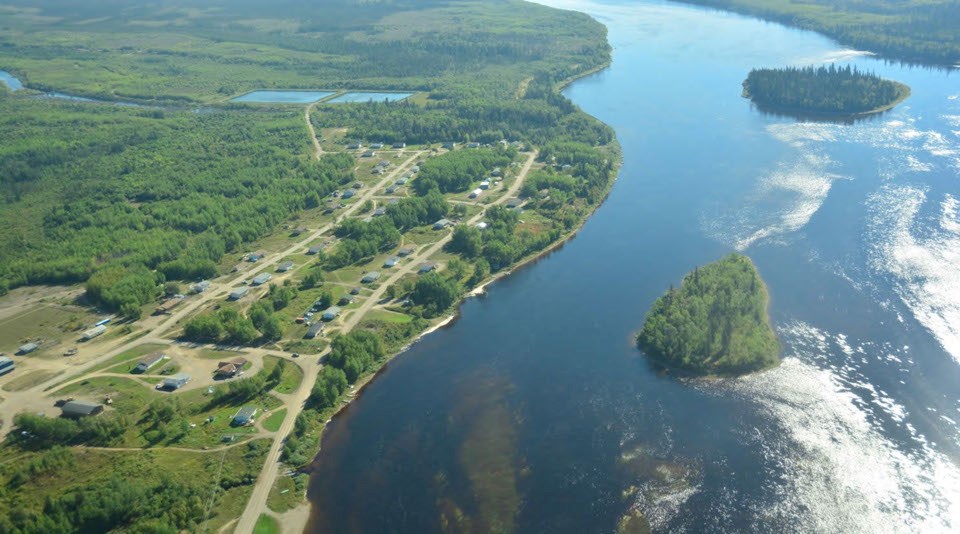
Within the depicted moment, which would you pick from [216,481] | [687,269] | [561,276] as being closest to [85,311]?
[216,481]

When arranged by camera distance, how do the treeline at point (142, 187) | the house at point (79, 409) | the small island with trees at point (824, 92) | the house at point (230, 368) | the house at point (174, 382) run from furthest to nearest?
the small island with trees at point (824, 92) → the treeline at point (142, 187) → the house at point (230, 368) → the house at point (174, 382) → the house at point (79, 409)

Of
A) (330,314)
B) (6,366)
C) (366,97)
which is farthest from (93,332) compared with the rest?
(366,97)

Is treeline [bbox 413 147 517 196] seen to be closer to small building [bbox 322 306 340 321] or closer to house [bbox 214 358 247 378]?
small building [bbox 322 306 340 321]

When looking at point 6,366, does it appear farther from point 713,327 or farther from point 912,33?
point 912,33

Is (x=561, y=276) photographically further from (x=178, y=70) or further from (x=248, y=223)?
(x=178, y=70)

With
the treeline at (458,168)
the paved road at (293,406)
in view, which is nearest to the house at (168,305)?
the paved road at (293,406)

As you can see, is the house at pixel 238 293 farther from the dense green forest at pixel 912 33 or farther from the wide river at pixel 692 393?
the dense green forest at pixel 912 33
